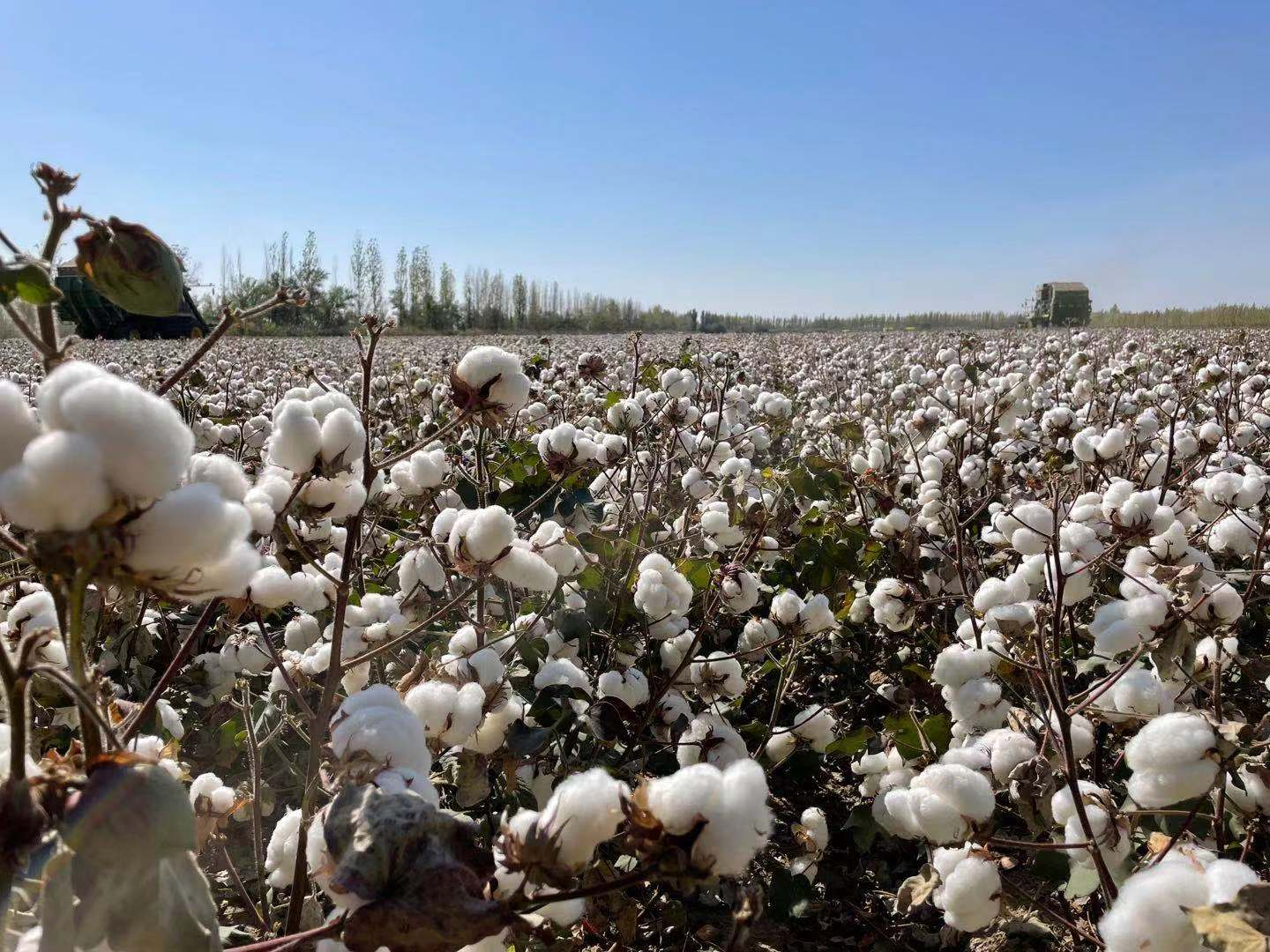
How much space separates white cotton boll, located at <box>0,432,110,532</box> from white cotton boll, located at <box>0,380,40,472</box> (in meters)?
0.02

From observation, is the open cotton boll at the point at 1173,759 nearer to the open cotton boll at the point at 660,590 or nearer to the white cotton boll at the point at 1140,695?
the white cotton boll at the point at 1140,695

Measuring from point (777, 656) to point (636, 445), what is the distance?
111cm

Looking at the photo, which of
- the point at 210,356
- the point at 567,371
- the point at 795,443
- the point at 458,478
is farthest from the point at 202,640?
the point at 210,356

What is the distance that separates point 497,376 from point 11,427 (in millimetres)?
835

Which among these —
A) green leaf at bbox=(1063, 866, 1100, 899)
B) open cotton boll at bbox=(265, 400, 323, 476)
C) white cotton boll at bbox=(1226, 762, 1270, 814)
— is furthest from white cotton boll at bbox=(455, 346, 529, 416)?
white cotton boll at bbox=(1226, 762, 1270, 814)

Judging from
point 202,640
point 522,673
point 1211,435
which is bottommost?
point 202,640

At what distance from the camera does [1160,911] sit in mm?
757

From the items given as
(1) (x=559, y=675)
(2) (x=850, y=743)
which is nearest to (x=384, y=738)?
(1) (x=559, y=675)

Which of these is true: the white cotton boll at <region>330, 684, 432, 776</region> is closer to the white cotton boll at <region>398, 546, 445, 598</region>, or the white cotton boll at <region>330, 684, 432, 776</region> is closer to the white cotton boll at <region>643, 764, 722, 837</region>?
the white cotton boll at <region>643, 764, 722, 837</region>

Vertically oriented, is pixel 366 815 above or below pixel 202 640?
above

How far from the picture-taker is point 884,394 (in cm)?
784

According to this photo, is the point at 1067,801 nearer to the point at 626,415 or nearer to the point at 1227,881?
the point at 1227,881

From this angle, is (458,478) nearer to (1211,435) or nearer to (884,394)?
(1211,435)

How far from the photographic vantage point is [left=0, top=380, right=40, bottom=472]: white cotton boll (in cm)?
52
